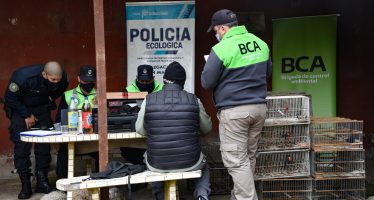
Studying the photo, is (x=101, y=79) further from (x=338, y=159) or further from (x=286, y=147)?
(x=338, y=159)

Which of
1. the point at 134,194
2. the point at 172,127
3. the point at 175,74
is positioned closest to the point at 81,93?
the point at 134,194

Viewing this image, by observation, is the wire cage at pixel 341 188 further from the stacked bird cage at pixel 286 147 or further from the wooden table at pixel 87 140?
the wooden table at pixel 87 140

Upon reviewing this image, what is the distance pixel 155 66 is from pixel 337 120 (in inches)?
112

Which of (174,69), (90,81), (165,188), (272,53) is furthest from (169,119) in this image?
(272,53)

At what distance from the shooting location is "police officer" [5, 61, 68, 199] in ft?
18.7

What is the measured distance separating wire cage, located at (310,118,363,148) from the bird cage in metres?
0.14

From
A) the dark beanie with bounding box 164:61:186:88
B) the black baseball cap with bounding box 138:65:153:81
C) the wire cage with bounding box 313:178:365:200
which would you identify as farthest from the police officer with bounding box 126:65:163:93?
the wire cage with bounding box 313:178:365:200

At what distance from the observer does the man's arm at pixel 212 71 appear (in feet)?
14.9

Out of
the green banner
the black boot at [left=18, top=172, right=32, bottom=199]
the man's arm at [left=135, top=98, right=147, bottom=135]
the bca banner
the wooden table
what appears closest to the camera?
the man's arm at [left=135, top=98, right=147, bottom=135]

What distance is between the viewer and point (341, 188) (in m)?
5.43

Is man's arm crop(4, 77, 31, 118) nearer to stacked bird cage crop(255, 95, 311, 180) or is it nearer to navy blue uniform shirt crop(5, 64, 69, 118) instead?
navy blue uniform shirt crop(5, 64, 69, 118)

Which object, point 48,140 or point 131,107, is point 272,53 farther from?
point 48,140

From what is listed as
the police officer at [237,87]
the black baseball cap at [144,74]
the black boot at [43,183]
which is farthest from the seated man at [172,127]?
the black boot at [43,183]

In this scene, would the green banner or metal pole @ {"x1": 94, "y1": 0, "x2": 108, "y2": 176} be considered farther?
the green banner
